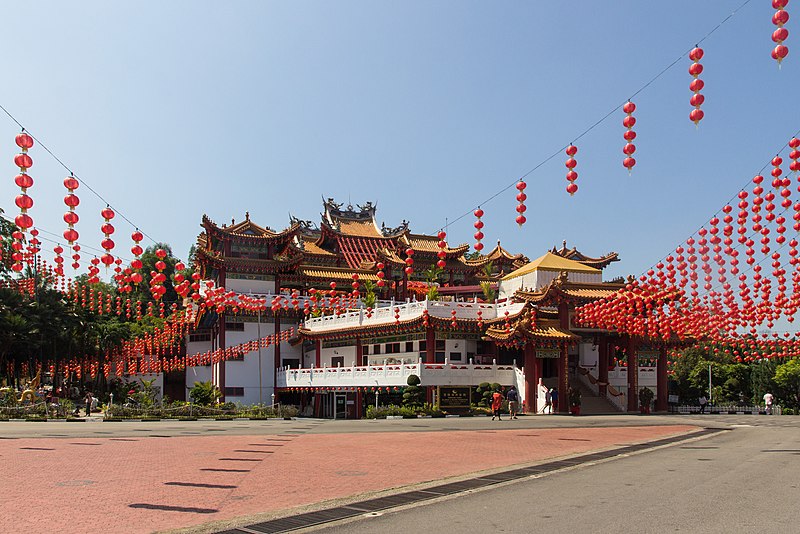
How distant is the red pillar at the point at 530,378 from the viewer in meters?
39.4

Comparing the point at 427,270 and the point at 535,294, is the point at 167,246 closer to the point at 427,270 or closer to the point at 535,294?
the point at 427,270

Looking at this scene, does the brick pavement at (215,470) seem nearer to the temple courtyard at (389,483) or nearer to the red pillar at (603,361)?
the temple courtyard at (389,483)

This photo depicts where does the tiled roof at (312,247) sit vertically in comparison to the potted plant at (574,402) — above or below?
above

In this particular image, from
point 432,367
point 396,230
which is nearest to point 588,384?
point 432,367

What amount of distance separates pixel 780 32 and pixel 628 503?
837 centimetres

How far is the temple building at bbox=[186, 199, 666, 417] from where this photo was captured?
135 ft

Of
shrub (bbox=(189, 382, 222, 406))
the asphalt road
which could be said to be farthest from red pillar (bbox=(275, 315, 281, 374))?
the asphalt road

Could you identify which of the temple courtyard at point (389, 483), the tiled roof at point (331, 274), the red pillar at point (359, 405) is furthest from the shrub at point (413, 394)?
the tiled roof at point (331, 274)

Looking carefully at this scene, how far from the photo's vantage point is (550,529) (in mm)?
9375

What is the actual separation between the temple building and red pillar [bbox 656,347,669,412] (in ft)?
0.37

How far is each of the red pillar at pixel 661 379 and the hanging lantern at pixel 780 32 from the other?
33596 mm

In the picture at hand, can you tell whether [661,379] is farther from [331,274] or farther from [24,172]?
[24,172]

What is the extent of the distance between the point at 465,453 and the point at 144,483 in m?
8.61

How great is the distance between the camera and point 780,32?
12.9 m
